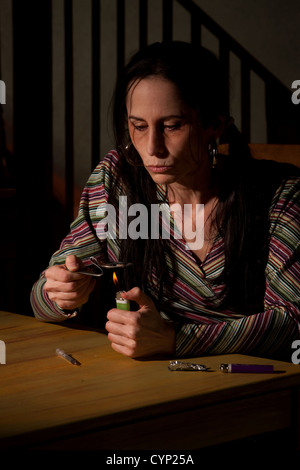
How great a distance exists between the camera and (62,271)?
1.47 meters

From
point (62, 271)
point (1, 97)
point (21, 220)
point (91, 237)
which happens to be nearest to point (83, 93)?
point (1, 97)

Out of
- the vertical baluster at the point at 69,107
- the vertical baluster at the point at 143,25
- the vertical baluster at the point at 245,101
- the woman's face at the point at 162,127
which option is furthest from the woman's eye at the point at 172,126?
the vertical baluster at the point at 245,101

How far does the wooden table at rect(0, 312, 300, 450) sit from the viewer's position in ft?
3.21

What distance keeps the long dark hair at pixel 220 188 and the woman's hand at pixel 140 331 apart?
1.15 ft

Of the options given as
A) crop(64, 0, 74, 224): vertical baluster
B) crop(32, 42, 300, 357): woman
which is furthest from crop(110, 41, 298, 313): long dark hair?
crop(64, 0, 74, 224): vertical baluster

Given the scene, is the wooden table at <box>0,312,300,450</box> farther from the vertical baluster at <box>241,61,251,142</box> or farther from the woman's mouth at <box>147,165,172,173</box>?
the vertical baluster at <box>241,61,251,142</box>

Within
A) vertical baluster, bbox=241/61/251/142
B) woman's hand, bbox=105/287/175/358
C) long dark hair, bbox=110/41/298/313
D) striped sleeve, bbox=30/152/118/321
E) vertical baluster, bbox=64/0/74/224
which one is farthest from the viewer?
vertical baluster, bbox=241/61/251/142

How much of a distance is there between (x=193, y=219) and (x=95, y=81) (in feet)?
4.92

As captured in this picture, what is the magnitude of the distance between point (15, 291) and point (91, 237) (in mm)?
1120

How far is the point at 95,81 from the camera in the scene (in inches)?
120

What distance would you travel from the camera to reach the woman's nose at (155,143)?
149cm

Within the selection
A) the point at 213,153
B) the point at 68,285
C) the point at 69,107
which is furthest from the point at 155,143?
the point at 69,107

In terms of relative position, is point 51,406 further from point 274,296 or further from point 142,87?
point 142,87

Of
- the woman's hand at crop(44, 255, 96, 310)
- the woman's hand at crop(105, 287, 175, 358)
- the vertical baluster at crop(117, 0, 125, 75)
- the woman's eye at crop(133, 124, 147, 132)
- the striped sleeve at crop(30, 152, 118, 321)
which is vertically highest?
the vertical baluster at crop(117, 0, 125, 75)
